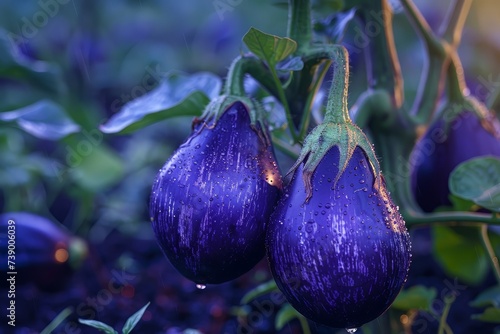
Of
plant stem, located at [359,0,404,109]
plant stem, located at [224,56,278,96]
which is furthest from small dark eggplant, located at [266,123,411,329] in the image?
plant stem, located at [359,0,404,109]

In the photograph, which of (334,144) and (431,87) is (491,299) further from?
(334,144)

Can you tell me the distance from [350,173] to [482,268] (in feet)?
2.09

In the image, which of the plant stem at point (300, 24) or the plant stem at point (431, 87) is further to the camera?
the plant stem at point (431, 87)

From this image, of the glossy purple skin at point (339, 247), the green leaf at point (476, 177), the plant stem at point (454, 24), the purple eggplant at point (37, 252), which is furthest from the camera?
the purple eggplant at point (37, 252)

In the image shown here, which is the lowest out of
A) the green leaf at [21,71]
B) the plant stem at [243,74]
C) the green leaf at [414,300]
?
the green leaf at [21,71]

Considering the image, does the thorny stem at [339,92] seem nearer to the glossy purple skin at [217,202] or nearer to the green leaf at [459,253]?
the glossy purple skin at [217,202]

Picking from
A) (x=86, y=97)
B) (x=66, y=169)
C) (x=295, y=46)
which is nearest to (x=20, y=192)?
(x=66, y=169)

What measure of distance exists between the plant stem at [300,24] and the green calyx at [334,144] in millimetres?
115

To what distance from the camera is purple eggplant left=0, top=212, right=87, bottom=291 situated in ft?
4.09

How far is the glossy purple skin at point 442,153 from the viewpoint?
0.94m

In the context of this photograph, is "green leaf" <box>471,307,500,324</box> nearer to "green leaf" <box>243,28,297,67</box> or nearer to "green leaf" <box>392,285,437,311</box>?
"green leaf" <box>392,285,437,311</box>

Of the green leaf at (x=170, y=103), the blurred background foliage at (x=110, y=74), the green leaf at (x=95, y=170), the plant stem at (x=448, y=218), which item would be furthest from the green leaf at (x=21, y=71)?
the plant stem at (x=448, y=218)

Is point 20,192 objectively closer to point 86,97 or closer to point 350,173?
point 86,97

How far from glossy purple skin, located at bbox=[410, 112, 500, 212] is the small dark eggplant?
345mm
